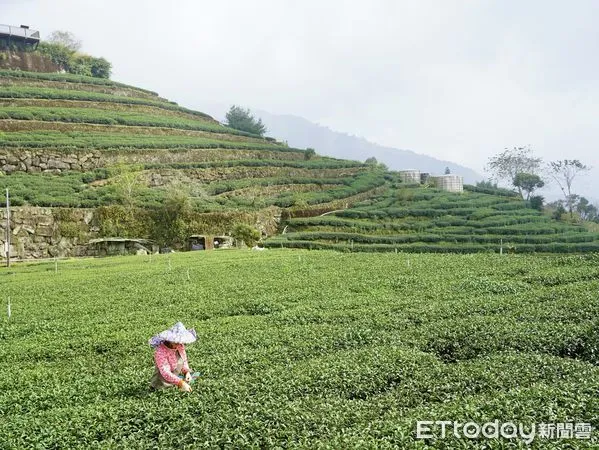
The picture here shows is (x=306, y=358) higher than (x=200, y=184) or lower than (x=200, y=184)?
lower

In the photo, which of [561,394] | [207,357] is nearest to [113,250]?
[207,357]

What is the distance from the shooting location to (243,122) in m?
101

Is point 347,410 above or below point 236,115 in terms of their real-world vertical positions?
below

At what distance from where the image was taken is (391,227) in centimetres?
5353

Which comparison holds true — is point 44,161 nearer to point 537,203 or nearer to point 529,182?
point 537,203

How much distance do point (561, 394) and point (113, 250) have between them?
4256 centimetres

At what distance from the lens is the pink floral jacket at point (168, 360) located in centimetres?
1159

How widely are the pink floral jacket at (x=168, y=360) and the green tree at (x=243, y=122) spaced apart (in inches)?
3563

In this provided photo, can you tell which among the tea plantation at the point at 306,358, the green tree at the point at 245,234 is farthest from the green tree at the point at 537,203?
the tea plantation at the point at 306,358

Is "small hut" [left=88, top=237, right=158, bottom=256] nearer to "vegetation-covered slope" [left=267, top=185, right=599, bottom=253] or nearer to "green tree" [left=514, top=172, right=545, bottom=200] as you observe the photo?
"vegetation-covered slope" [left=267, top=185, right=599, bottom=253]

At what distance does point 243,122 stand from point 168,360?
9244cm

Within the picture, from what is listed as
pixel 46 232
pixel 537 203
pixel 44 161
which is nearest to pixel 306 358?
pixel 46 232

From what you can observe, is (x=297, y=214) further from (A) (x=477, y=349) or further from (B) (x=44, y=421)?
(B) (x=44, y=421)

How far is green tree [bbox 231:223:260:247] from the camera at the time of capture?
49.2 m
